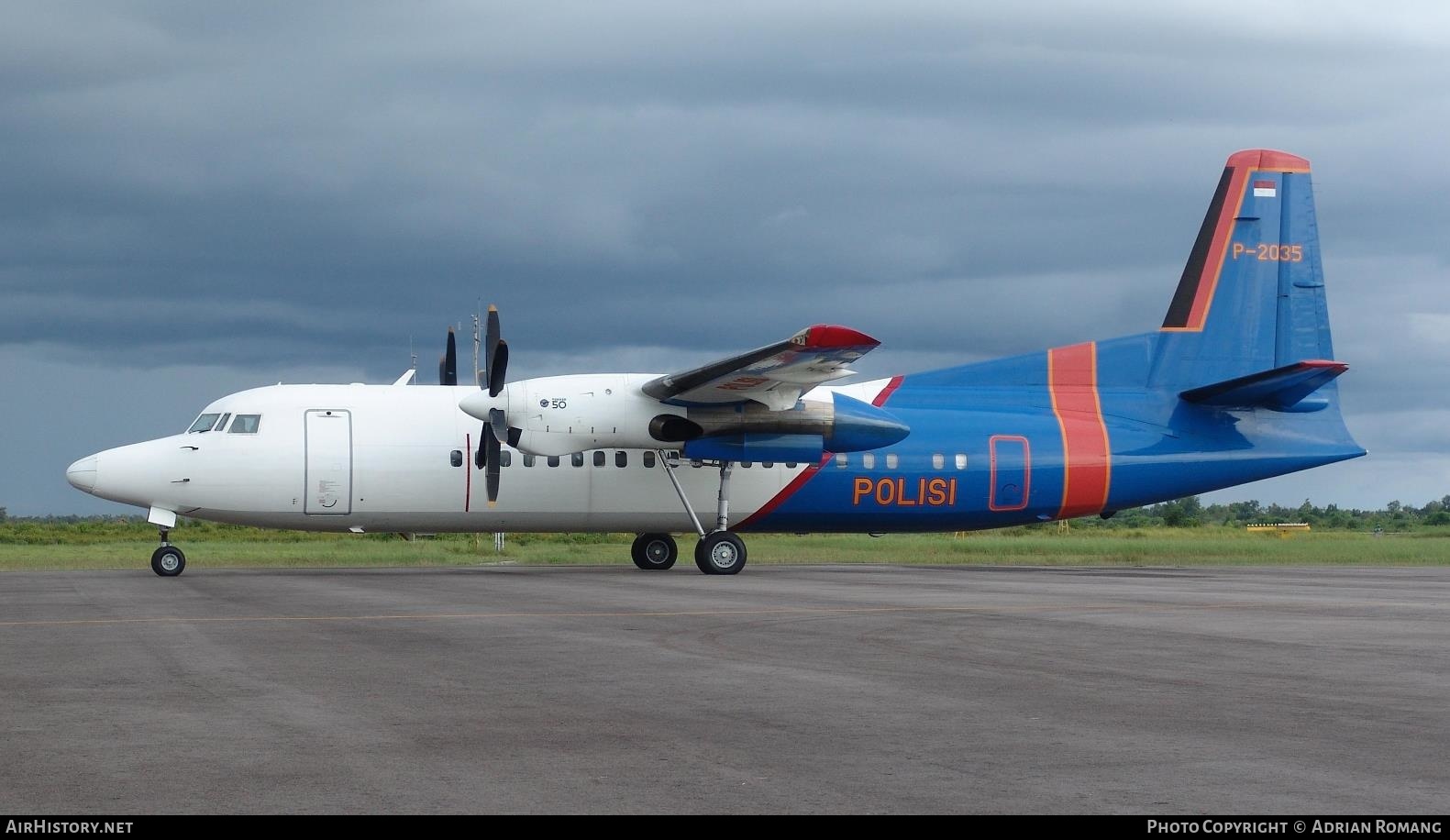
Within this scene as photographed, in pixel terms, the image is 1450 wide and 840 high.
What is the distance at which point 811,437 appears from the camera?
27.4 meters

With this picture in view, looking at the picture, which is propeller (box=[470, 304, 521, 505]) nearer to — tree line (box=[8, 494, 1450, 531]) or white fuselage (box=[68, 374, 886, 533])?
white fuselage (box=[68, 374, 886, 533])

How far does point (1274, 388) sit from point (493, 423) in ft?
53.4

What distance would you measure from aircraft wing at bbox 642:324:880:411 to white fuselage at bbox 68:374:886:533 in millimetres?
1057

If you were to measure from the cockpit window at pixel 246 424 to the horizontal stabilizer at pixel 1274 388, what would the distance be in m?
19.1

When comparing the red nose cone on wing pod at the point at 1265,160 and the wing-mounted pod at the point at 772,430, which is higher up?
the red nose cone on wing pod at the point at 1265,160

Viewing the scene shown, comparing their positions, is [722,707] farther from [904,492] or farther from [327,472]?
[904,492]

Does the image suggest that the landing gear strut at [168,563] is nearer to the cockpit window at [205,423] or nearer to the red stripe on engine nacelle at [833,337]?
the cockpit window at [205,423]

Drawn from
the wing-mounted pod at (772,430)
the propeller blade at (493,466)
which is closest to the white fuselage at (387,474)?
the propeller blade at (493,466)

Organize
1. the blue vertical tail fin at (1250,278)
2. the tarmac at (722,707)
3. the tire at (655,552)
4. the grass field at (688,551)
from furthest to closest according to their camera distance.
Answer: the grass field at (688,551)
the blue vertical tail fin at (1250,278)
the tire at (655,552)
the tarmac at (722,707)

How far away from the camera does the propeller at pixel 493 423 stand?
86.3ft

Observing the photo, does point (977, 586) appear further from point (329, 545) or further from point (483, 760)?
point (329, 545)

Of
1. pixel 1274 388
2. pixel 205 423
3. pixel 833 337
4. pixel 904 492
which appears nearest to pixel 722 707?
pixel 833 337
